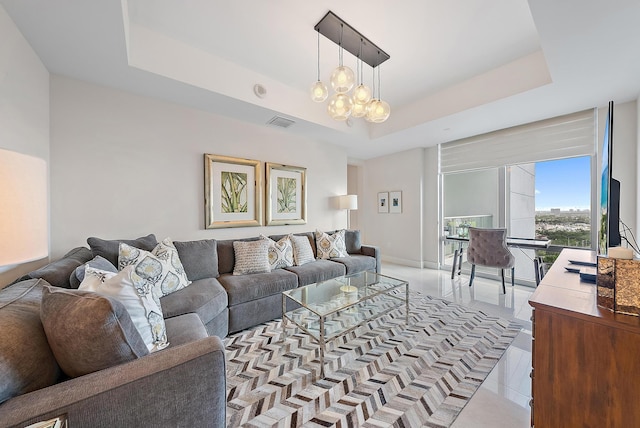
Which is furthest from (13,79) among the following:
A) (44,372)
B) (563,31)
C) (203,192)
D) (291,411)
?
(563,31)

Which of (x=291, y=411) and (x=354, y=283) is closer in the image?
(x=291, y=411)

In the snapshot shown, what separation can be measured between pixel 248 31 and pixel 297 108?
1139 mm

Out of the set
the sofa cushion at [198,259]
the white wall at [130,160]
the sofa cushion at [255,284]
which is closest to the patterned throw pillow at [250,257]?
the sofa cushion at [255,284]

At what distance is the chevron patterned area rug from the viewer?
1.40 metres

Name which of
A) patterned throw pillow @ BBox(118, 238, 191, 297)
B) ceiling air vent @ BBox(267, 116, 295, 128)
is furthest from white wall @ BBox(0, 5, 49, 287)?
ceiling air vent @ BBox(267, 116, 295, 128)

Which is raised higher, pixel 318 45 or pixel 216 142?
pixel 318 45

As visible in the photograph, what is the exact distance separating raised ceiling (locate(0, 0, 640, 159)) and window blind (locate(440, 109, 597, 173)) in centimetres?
26

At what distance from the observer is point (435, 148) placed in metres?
4.78

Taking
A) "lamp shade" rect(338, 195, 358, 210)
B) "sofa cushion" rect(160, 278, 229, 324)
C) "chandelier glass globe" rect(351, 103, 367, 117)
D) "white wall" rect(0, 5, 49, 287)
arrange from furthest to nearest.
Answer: "lamp shade" rect(338, 195, 358, 210) → "chandelier glass globe" rect(351, 103, 367, 117) → "sofa cushion" rect(160, 278, 229, 324) → "white wall" rect(0, 5, 49, 287)

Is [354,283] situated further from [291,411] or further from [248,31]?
[248,31]

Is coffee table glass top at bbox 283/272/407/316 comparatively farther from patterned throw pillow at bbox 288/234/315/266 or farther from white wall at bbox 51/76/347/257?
white wall at bbox 51/76/347/257

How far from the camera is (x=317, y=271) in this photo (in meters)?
3.00

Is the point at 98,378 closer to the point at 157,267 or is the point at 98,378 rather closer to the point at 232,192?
the point at 157,267

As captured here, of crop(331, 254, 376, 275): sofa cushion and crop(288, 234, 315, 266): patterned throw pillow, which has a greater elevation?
crop(288, 234, 315, 266): patterned throw pillow
